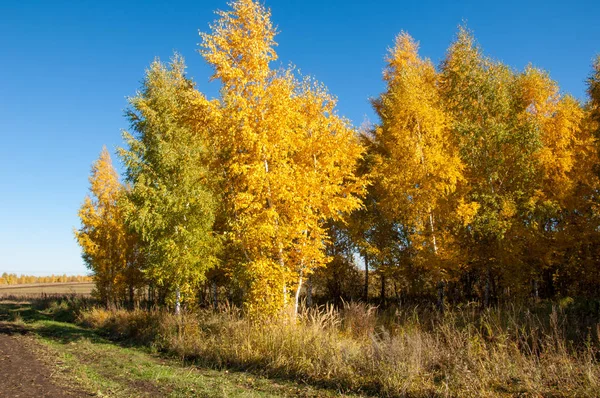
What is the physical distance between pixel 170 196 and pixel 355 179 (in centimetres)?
735

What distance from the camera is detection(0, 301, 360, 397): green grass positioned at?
746 centimetres

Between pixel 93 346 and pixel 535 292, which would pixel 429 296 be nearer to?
pixel 535 292

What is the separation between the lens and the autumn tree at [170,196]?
1541cm

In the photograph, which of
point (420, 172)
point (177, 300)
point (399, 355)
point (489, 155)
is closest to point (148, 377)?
point (399, 355)

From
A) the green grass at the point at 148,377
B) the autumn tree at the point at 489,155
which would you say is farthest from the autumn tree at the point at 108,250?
the autumn tree at the point at 489,155

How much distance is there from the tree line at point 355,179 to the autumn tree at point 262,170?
0.17 ft

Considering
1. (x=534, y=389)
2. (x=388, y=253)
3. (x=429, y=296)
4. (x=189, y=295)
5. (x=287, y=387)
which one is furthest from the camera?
(x=429, y=296)

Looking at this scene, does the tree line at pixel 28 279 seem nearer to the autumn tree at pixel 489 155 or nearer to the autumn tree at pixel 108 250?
the autumn tree at pixel 108 250

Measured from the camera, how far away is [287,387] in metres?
7.85

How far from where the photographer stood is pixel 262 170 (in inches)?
467

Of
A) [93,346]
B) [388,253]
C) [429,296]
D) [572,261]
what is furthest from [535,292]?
[93,346]

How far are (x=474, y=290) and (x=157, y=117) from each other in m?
18.9

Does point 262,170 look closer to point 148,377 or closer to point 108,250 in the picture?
point 148,377

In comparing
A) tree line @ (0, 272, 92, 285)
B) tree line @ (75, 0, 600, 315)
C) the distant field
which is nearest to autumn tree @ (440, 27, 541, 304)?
tree line @ (75, 0, 600, 315)
